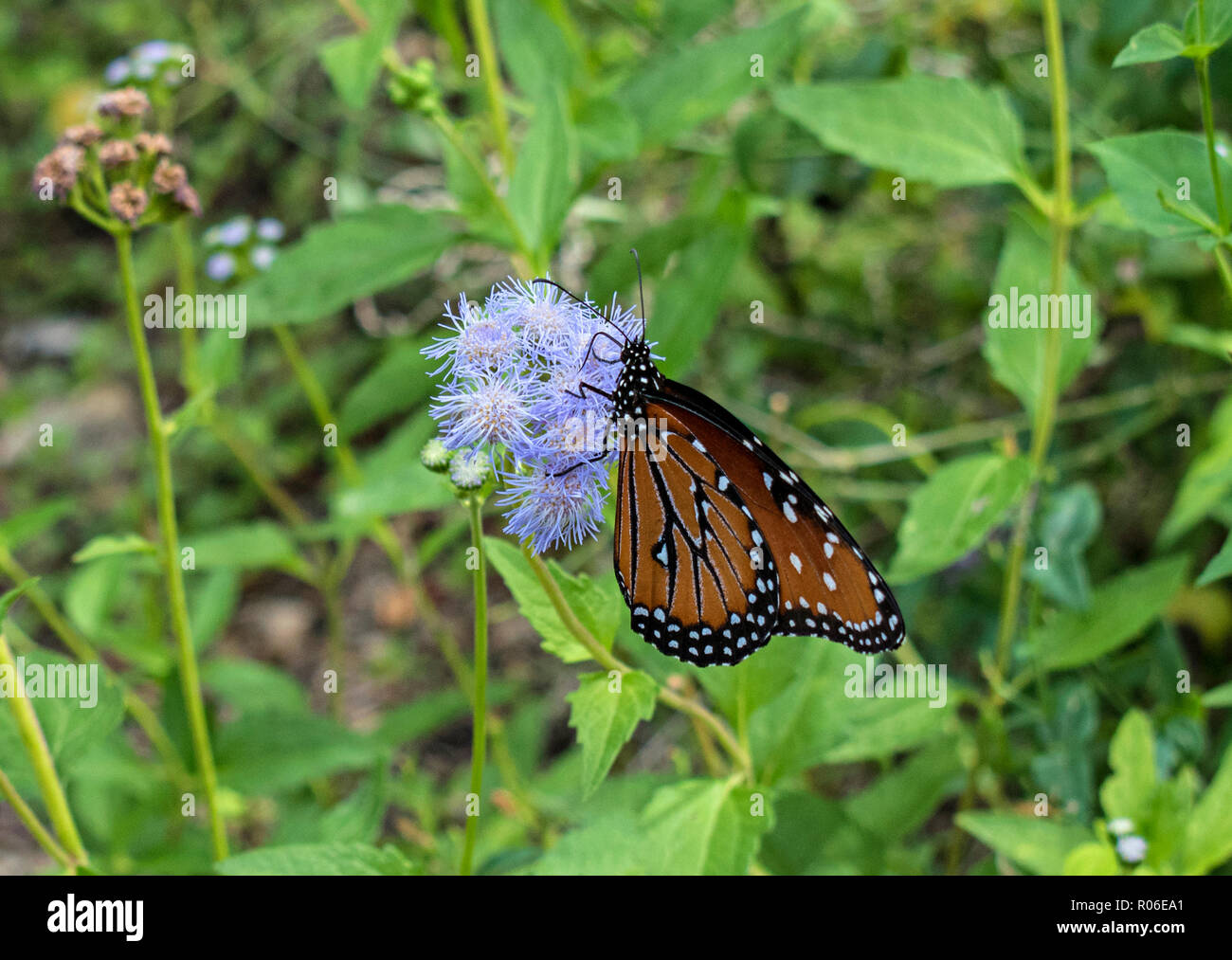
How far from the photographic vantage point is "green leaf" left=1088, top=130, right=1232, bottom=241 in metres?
1.72

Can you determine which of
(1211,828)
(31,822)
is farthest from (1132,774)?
(31,822)

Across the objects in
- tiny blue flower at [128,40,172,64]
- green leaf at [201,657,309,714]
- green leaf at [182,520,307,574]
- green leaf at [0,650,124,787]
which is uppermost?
tiny blue flower at [128,40,172,64]

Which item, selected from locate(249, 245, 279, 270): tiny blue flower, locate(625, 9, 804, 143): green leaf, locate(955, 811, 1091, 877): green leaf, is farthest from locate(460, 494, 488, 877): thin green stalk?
locate(249, 245, 279, 270): tiny blue flower

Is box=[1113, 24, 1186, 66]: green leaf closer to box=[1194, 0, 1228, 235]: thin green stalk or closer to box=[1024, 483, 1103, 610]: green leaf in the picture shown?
box=[1194, 0, 1228, 235]: thin green stalk

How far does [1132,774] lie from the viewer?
1.97 metres

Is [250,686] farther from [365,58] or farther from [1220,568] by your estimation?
[1220,568]

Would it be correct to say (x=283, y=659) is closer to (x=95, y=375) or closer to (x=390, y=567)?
→ (x=390, y=567)

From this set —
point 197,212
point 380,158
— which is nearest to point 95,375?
point 380,158

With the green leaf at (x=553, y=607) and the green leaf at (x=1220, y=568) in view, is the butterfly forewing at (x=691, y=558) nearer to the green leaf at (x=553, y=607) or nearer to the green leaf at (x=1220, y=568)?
the green leaf at (x=553, y=607)

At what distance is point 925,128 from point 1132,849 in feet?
4.90

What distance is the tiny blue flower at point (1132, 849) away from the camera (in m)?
1.84

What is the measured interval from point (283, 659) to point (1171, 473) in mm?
3266

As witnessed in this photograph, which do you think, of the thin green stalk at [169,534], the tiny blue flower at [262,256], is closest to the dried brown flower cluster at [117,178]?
the thin green stalk at [169,534]
